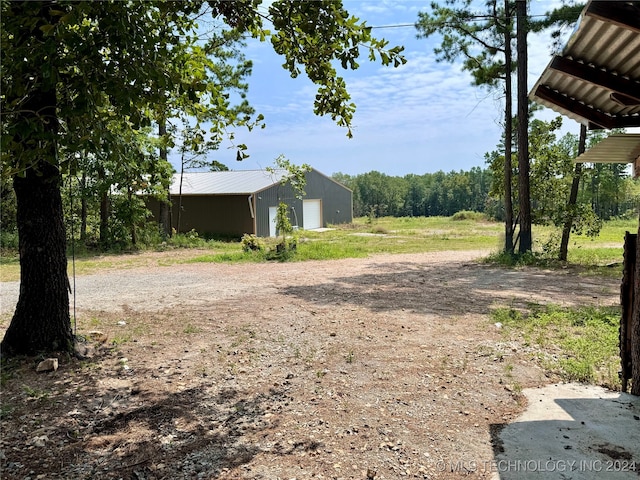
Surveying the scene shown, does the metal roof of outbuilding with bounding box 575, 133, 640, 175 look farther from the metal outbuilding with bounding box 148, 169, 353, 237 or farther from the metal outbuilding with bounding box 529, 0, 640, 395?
the metal outbuilding with bounding box 148, 169, 353, 237

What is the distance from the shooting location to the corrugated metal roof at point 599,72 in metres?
2.16

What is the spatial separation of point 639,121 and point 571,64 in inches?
41.5

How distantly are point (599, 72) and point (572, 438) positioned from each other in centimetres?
223

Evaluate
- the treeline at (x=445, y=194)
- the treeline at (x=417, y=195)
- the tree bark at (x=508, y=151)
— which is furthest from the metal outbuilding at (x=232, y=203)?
the treeline at (x=417, y=195)

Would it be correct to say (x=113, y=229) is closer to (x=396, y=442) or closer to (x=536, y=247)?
(x=536, y=247)

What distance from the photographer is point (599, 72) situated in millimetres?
2904

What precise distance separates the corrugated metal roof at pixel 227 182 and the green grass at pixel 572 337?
16635 millimetres

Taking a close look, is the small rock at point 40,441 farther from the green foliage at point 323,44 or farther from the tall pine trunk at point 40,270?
the green foliage at point 323,44

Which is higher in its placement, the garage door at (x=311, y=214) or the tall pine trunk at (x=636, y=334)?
the garage door at (x=311, y=214)

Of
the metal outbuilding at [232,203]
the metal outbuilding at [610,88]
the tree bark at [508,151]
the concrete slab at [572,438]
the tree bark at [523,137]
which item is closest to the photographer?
the metal outbuilding at [610,88]

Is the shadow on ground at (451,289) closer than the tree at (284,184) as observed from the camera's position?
Yes

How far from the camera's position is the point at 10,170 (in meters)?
3.06

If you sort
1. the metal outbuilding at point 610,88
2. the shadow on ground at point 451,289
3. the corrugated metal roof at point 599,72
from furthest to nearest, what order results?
1. the shadow on ground at point 451,289
2. the metal outbuilding at point 610,88
3. the corrugated metal roof at point 599,72

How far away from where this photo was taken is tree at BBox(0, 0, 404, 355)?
2.70 m
